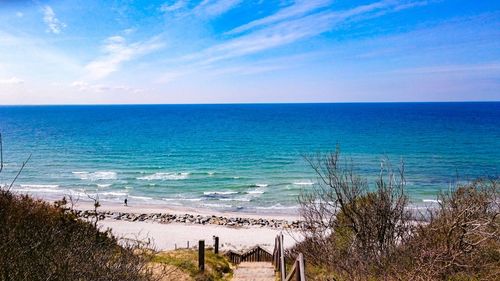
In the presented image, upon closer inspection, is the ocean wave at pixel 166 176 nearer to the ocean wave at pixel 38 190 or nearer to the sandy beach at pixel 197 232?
the ocean wave at pixel 38 190

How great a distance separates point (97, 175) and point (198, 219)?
21450mm

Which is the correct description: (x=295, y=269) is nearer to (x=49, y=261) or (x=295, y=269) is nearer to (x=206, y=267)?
(x=49, y=261)

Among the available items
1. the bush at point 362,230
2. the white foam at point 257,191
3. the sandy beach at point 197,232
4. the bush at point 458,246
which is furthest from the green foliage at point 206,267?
the white foam at point 257,191

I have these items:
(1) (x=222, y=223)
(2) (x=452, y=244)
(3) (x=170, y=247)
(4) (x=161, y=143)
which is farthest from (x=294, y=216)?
(4) (x=161, y=143)

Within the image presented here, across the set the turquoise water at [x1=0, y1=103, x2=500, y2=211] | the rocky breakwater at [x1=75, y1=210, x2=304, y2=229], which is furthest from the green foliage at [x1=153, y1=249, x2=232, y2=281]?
the turquoise water at [x1=0, y1=103, x2=500, y2=211]

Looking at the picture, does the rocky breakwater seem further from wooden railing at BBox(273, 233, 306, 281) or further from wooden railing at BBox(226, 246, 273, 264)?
wooden railing at BBox(273, 233, 306, 281)

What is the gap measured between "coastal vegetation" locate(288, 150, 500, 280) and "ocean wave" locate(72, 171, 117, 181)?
39.0 m

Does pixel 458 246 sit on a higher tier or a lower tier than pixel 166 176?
higher

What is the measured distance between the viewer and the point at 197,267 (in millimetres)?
13828

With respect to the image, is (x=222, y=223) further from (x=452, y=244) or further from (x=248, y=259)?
(x=452, y=244)

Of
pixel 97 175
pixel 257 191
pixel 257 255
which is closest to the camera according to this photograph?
pixel 257 255

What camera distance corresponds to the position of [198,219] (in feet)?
104

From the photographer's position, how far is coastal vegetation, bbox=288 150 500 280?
27.2ft

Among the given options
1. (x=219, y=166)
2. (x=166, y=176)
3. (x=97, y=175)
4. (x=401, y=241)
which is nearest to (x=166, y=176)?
(x=166, y=176)
